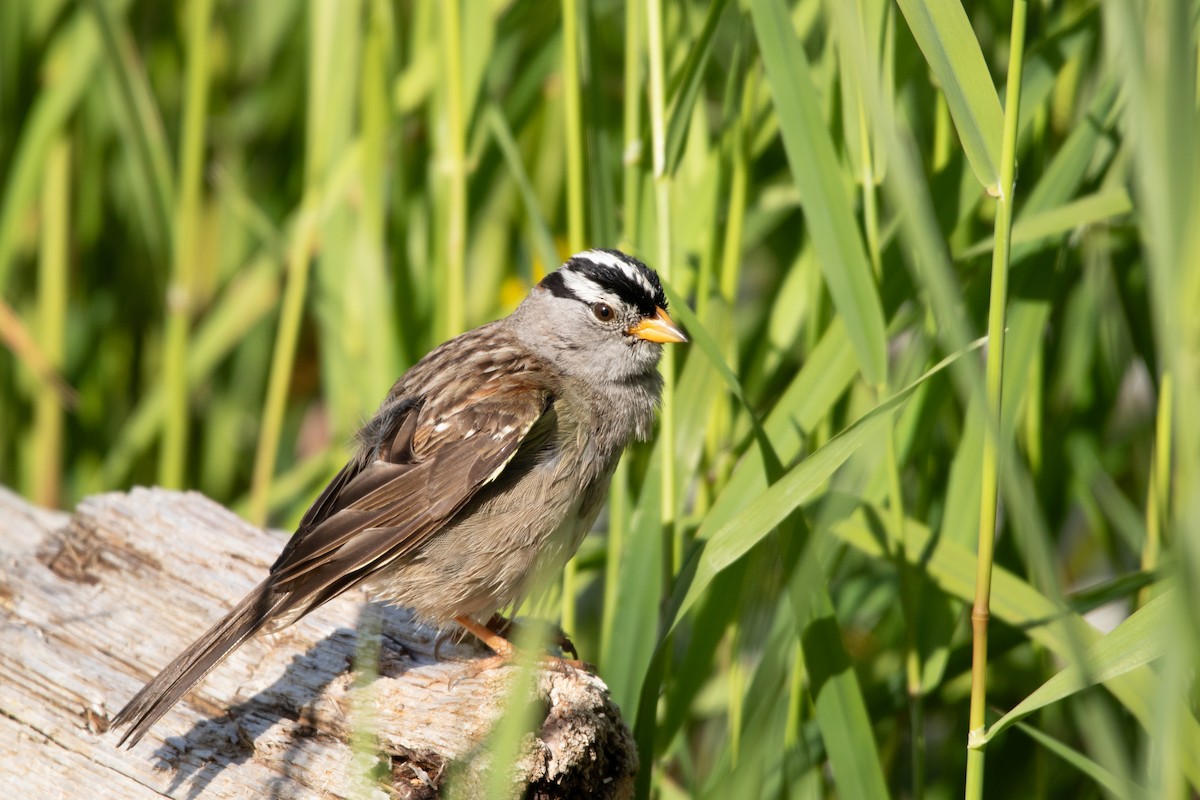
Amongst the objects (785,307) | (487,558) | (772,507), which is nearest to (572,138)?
(785,307)

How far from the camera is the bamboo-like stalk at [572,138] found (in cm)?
267

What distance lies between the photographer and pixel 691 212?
2842 millimetres

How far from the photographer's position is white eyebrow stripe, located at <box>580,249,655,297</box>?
282 centimetres

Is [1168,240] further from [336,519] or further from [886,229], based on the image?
[336,519]

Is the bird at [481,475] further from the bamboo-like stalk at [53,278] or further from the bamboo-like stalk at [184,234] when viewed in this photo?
the bamboo-like stalk at [53,278]

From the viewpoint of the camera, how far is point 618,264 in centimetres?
284

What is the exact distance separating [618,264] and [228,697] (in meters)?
1.35

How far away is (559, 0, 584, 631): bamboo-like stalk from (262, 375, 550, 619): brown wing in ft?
1.25

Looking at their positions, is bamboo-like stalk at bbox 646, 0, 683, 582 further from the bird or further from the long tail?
the long tail

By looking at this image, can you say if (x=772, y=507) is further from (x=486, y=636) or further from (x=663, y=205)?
(x=486, y=636)

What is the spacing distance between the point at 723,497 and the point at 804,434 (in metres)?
0.25

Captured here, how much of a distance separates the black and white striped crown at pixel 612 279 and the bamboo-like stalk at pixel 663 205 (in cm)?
15

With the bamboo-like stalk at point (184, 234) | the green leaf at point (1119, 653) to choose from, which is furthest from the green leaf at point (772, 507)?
the bamboo-like stalk at point (184, 234)

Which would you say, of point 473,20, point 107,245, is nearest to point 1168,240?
point 473,20
